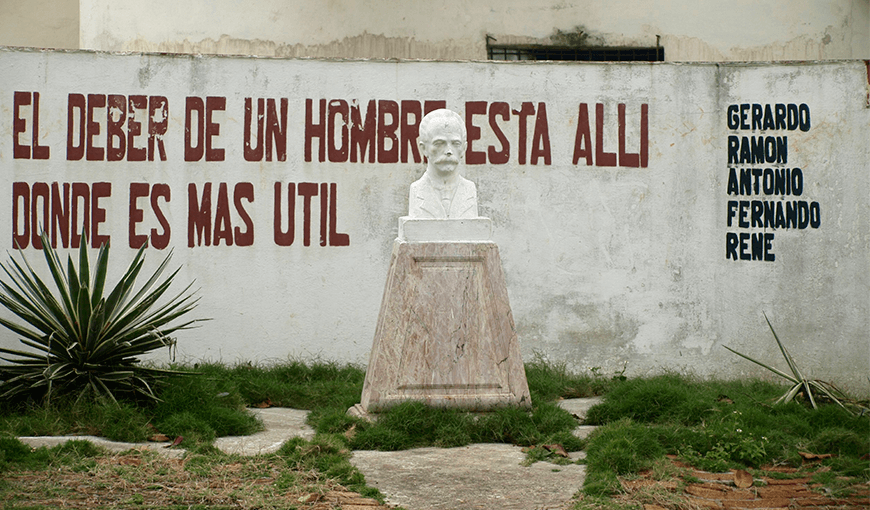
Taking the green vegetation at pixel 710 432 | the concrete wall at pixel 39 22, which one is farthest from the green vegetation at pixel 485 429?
the concrete wall at pixel 39 22

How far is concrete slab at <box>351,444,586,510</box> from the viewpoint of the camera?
516cm

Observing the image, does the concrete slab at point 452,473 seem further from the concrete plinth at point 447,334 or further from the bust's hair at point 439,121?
the bust's hair at point 439,121

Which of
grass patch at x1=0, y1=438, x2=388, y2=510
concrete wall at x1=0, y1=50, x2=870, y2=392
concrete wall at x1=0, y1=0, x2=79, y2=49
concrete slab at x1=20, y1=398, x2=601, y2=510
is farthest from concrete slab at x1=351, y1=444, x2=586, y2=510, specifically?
concrete wall at x1=0, y1=0, x2=79, y2=49

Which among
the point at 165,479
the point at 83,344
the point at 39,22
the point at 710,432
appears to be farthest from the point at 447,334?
the point at 39,22

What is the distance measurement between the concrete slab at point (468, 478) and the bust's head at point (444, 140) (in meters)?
2.04

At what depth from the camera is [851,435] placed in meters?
6.25

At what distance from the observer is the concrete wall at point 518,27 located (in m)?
11.7

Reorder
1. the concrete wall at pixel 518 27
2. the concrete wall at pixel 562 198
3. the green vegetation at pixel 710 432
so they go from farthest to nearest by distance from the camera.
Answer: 1. the concrete wall at pixel 518 27
2. the concrete wall at pixel 562 198
3. the green vegetation at pixel 710 432

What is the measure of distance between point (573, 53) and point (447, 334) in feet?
19.4

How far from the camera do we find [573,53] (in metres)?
11.8

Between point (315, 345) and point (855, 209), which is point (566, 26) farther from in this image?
point (315, 345)

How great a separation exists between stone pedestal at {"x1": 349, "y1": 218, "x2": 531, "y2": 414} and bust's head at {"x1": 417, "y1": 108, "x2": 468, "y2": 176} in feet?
1.43

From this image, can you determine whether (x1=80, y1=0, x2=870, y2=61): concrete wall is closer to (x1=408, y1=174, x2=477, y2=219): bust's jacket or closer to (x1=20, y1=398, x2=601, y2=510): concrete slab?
(x1=408, y1=174, x2=477, y2=219): bust's jacket

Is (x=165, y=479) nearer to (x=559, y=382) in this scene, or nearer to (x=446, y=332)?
(x=446, y=332)
